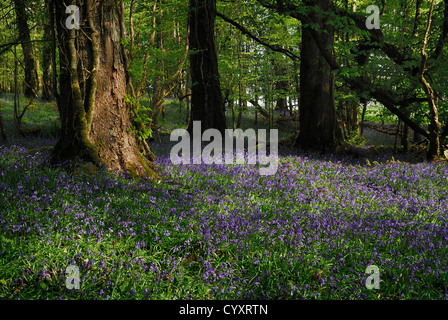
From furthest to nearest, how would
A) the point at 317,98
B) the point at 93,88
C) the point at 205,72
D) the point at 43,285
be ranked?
the point at 205,72 < the point at 317,98 < the point at 93,88 < the point at 43,285

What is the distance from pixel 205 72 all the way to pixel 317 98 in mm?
3393

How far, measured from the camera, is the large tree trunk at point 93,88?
15.0 feet

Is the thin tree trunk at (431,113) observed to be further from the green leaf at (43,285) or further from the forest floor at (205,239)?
the green leaf at (43,285)

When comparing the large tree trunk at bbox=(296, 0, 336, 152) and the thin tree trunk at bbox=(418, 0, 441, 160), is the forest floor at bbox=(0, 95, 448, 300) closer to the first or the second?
the thin tree trunk at bbox=(418, 0, 441, 160)

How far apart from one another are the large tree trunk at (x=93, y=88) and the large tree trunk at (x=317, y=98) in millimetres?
5915

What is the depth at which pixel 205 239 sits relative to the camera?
3.41m

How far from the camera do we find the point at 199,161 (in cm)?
688

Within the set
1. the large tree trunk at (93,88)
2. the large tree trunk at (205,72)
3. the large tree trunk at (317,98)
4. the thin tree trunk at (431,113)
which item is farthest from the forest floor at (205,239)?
the large tree trunk at (205,72)

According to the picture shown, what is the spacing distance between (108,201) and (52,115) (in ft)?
41.3

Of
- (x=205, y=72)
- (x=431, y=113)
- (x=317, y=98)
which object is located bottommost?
(x=431, y=113)

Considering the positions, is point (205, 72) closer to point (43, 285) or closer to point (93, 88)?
point (93, 88)

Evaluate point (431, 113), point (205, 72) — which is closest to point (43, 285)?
point (205, 72)

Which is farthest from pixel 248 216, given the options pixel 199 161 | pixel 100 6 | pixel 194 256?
pixel 100 6

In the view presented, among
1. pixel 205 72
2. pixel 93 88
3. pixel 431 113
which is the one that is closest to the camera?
pixel 93 88
